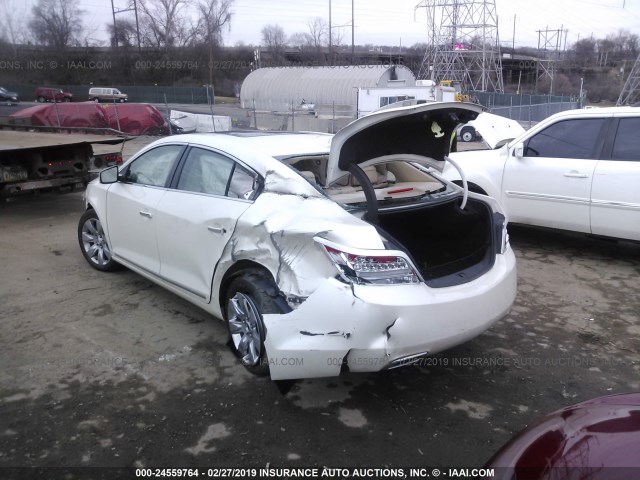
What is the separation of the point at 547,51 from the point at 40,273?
76.2m

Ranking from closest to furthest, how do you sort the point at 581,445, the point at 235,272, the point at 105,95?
the point at 581,445
the point at 235,272
the point at 105,95

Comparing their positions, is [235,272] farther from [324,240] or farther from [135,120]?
[135,120]

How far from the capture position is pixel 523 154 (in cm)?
638

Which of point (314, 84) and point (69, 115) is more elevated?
point (314, 84)

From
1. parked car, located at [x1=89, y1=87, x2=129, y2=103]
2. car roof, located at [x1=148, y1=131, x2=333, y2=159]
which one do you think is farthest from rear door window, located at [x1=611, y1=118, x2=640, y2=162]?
parked car, located at [x1=89, y1=87, x2=129, y2=103]

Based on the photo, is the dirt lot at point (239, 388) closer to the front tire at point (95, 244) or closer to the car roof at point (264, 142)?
the front tire at point (95, 244)

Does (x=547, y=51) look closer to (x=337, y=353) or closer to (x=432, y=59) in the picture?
(x=432, y=59)

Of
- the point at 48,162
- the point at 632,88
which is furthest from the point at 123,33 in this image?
the point at 48,162

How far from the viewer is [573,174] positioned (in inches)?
231

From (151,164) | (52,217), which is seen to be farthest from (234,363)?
(52,217)

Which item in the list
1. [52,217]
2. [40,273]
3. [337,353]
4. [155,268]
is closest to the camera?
[337,353]

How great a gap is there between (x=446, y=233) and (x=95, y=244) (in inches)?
141

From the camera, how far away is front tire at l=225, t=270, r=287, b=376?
122 inches

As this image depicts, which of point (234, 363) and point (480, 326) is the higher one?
point (480, 326)
